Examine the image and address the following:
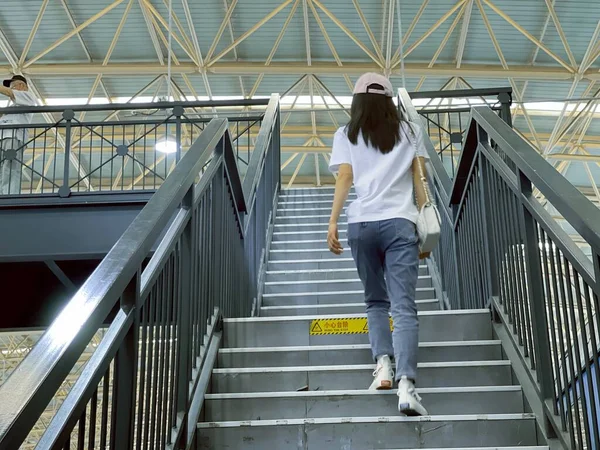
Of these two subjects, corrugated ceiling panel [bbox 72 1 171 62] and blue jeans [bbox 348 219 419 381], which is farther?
corrugated ceiling panel [bbox 72 1 171 62]

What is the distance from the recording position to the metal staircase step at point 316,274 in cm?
623

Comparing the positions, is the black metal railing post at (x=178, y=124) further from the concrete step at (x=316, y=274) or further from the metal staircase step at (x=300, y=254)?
the concrete step at (x=316, y=274)

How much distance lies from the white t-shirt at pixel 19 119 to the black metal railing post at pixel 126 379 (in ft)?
23.6

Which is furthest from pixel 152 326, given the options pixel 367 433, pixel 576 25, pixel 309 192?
pixel 576 25

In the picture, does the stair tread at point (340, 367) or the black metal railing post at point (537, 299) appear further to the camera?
the stair tread at point (340, 367)

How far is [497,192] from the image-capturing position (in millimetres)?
3814

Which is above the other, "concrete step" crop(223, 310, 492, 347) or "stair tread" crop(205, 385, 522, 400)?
"concrete step" crop(223, 310, 492, 347)

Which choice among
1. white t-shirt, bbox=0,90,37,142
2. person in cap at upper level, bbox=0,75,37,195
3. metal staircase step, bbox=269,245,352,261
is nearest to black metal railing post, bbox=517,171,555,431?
metal staircase step, bbox=269,245,352,261

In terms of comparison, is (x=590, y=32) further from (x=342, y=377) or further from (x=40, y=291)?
(x=342, y=377)

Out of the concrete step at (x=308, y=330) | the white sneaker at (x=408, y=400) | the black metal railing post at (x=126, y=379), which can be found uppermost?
the concrete step at (x=308, y=330)

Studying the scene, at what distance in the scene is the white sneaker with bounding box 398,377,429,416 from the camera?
3055 millimetres

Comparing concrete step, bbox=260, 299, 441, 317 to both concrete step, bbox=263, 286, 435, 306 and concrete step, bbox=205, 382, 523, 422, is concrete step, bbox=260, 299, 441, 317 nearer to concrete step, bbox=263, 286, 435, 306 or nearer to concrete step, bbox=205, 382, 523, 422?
concrete step, bbox=263, 286, 435, 306

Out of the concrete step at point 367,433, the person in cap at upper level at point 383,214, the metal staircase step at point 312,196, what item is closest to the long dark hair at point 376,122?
the person in cap at upper level at point 383,214

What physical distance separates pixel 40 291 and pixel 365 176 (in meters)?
6.50
